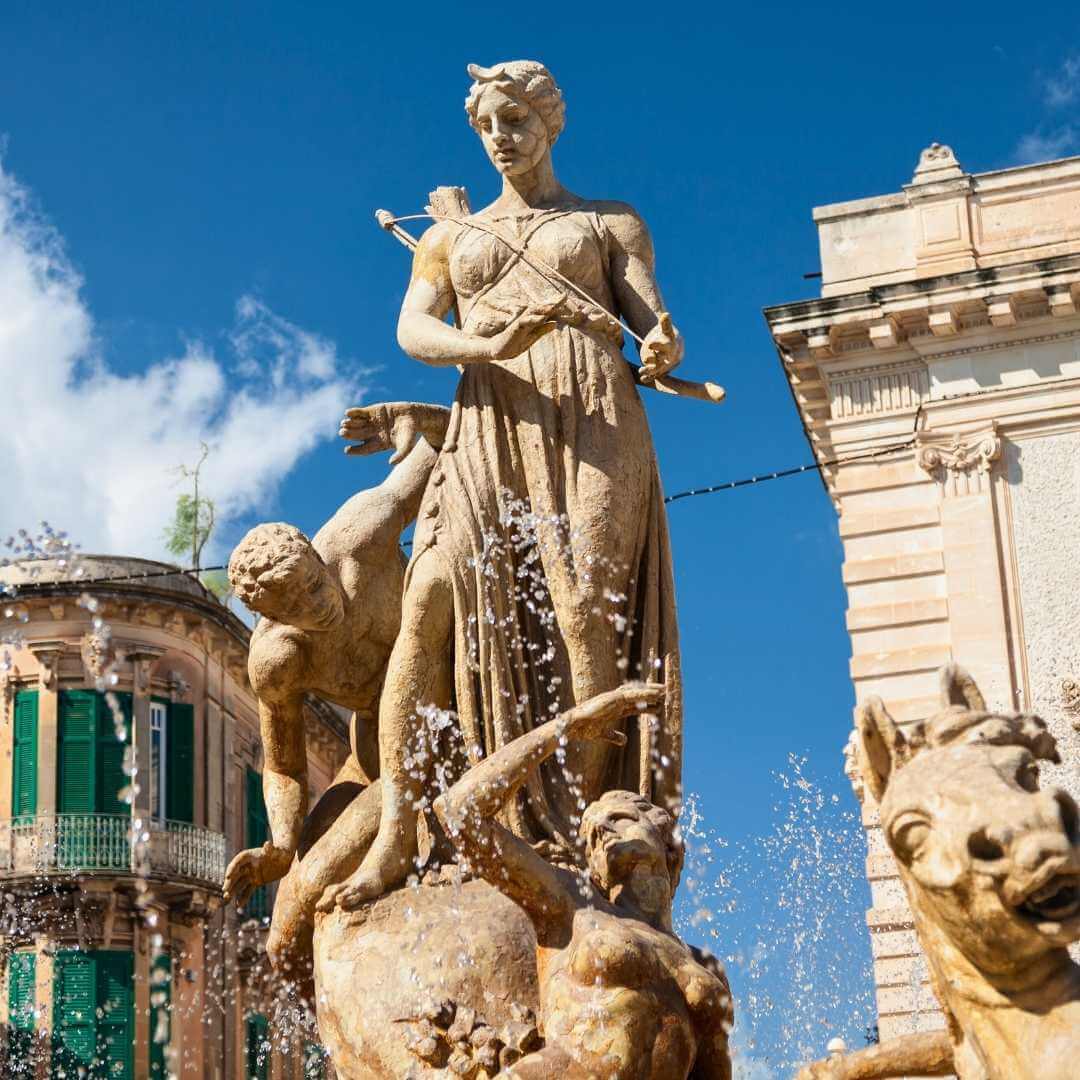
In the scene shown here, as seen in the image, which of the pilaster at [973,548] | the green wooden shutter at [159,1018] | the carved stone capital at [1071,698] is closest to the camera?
the carved stone capital at [1071,698]

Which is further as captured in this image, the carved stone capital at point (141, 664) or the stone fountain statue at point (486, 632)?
the carved stone capital at point (141, 664)

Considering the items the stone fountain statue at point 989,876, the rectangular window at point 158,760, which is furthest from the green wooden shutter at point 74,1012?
the stone fountain statue at point 989,876

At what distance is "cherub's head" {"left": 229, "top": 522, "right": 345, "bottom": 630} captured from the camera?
720cm

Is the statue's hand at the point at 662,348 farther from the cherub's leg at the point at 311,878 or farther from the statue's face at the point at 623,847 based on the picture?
the statue's face at the point at 623,847

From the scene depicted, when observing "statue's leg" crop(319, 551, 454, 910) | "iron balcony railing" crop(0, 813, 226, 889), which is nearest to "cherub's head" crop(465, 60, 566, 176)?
"statue's leg" crop(319, 551, 454, 910)

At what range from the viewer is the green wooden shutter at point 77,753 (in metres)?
33.7

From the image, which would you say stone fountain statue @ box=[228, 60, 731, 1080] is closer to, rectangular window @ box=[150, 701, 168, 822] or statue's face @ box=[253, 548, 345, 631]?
statue's face @ box=[253, 548, 345, 631]

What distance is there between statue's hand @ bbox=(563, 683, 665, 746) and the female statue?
0.75m

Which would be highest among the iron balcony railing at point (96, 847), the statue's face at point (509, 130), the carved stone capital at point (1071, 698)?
the iron balcony railing at point (96, 847)

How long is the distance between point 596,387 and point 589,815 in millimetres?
1877

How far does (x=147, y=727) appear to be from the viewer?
34656 millimetres

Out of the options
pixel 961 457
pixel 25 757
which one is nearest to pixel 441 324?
pixel 961 457

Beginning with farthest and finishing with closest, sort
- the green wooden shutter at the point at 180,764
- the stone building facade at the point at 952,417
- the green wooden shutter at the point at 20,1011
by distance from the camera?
1. the green wooden shutter at the point at 180,764
2. the green wooden shutter at the point at 20,1011
3. the stone building facade at the point at 952,417

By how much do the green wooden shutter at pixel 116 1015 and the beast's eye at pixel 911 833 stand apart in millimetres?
27982
